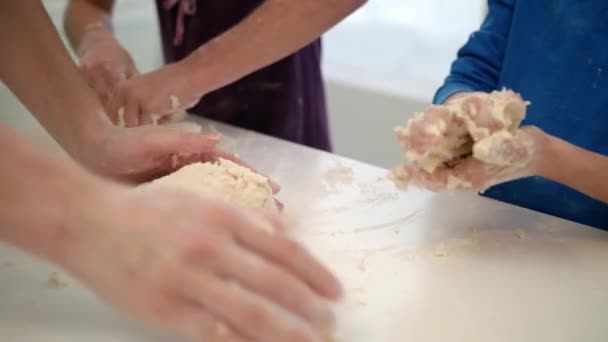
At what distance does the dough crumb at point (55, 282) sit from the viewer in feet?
1.83

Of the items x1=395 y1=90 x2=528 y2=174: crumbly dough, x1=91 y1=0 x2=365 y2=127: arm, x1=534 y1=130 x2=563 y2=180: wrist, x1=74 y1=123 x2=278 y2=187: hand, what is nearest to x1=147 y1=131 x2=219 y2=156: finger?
x1=74 y1=123 x2=278 y2=187: hand

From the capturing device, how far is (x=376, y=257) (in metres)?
0.60

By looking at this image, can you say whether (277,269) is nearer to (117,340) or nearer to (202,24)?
(117,340)

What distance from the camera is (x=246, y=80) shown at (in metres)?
0.93

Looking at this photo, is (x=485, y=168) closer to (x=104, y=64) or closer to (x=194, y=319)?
(x=194, y=319)

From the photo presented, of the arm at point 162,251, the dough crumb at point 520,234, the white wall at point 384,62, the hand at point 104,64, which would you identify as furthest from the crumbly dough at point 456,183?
the white wall at point 384,62

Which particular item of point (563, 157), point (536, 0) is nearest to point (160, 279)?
point (563, 157)

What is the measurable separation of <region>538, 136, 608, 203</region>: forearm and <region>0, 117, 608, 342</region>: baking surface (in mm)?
63

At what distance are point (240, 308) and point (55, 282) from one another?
0.28 meters

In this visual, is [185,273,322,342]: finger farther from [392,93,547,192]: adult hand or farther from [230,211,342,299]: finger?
[392,93,547,192]: adult hand

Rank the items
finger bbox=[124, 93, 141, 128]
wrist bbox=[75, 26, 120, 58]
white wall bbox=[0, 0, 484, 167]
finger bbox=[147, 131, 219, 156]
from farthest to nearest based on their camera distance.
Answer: white wall bbox=[0, 0, 484, 167] → wrist bbox=[75, 26, 120, 58] → finger bbox=[124, 93, 141, 128] → finger bbox=[147, 131, 219, 156]

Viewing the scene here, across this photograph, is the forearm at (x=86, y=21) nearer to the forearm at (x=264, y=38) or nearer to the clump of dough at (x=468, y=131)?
the forearm at (x=264, y=38)

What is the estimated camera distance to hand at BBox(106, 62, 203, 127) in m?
0.74

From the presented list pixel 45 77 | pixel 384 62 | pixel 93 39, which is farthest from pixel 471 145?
pixel 384 62
